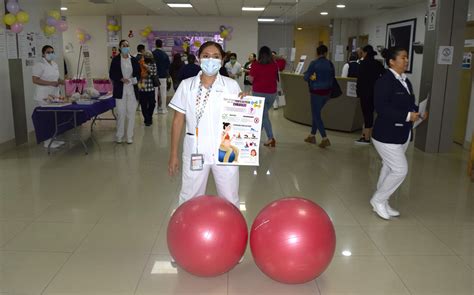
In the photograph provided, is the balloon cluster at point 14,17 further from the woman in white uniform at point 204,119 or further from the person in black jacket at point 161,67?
the woman in white uniform at point 204,119

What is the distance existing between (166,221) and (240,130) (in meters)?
1.47

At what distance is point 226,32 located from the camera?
48.4ft

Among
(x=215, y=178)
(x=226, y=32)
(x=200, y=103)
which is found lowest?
(x=215, y=178)

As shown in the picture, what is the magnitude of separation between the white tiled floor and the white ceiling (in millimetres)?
5935

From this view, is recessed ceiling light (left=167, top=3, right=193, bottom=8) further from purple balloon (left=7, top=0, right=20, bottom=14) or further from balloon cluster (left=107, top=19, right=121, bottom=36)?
purple balloon (left=7, top=0, right=20, bottom=14)

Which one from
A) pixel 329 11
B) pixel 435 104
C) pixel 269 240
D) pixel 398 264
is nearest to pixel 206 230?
pixel 269 240

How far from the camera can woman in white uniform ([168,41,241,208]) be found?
2945 mm

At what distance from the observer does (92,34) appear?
15.1 metres

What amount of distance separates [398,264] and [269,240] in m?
1.12

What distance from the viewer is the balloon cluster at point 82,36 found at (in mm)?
14316

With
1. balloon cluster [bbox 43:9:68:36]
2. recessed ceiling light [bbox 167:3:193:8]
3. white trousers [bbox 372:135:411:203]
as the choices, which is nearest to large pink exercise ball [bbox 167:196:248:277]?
white trousers [bbox 372:135:411:203]

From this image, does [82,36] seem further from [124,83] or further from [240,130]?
[240,130]

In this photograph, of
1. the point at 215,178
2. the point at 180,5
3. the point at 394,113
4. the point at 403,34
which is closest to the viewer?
the point at 215,178

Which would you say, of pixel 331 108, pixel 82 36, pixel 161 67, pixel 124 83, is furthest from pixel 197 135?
pixel 82 36
